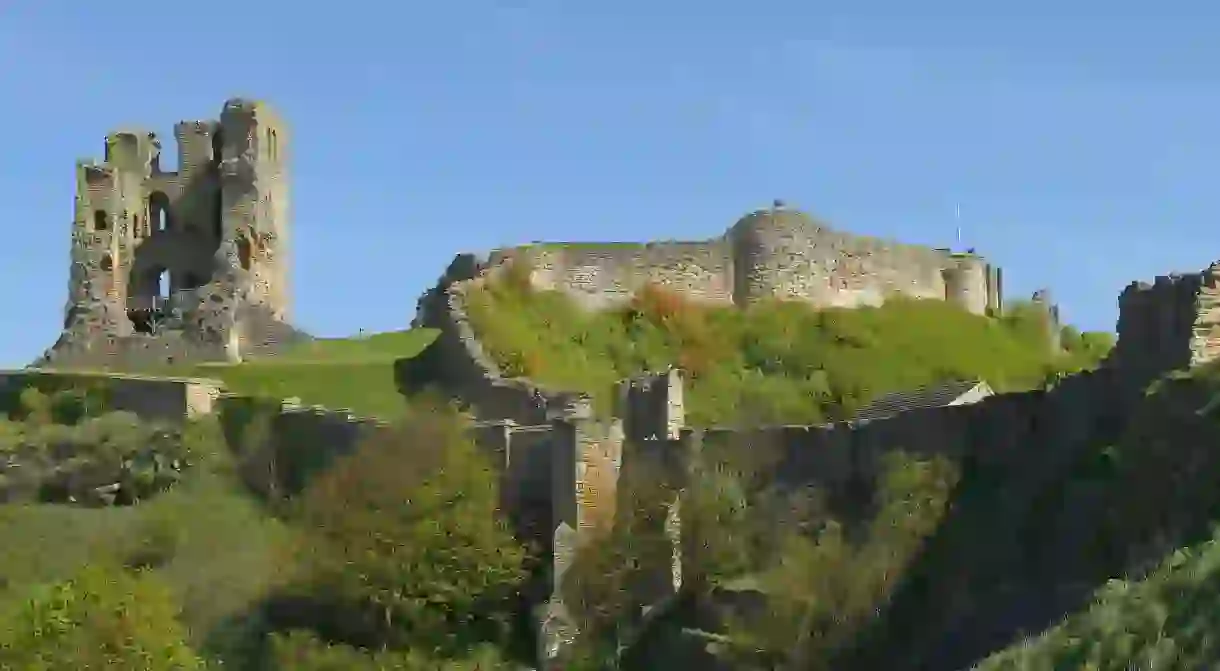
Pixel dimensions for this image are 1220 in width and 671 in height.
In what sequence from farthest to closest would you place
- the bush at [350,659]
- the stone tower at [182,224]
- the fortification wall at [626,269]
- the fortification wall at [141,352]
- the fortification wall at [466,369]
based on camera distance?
1. the stone tower at [182,224]
2. the fortification wall at [141,352]
3. the fortification wall at [626,269]
4. the fortification wall at [466,369]
5. the bush at [350,659]

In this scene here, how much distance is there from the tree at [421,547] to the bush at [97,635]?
2.20m

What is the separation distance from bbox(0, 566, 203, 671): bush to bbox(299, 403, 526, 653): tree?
86.5 inches

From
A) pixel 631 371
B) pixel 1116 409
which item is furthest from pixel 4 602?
pixel 1116 409

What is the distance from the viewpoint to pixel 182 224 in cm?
4975

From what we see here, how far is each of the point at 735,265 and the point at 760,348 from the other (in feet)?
9.23

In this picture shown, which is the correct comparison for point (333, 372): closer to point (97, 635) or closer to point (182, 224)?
point (97, 635)

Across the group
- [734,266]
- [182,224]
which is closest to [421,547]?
[734,266]

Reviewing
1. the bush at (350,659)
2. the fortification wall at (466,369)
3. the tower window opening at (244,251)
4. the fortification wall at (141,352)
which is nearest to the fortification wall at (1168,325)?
the bush at (350,659)

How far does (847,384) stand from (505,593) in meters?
8.49

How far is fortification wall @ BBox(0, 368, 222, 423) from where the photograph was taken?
36000 mm

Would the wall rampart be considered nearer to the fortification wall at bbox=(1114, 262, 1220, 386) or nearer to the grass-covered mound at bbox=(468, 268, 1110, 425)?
the grass-covered mound at bbox=(468, 268, 1110, 425)

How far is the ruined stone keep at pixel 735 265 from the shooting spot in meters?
37.6

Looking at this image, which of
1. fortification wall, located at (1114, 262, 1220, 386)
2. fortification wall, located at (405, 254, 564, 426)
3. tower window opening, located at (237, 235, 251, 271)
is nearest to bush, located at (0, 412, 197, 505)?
fortification wall, located at (405, 254, 564, 426)

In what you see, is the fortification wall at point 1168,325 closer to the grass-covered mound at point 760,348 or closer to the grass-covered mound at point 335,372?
the grass-covered mound at point 760,348
